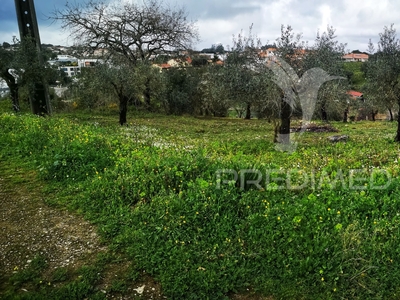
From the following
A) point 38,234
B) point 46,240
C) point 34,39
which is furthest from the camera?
point 34,39

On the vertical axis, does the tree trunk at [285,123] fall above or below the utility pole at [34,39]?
below

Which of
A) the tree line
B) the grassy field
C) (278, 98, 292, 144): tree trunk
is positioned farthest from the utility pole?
Answer: (278, 98, 292, 144): tree trunk

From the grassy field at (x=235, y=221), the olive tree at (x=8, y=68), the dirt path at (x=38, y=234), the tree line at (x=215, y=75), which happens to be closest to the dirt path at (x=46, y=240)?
the dirt path at (x=38, y=234)

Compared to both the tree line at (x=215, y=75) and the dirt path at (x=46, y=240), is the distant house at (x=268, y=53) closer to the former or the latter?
the tree line at (x=215, y=75)

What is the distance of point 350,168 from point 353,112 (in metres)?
40.7

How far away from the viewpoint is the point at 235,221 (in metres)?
5.68

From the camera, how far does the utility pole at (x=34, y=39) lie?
63.1 ft

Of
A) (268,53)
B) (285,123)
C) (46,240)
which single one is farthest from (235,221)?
(268,53)

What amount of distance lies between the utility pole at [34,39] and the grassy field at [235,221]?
1301 cm

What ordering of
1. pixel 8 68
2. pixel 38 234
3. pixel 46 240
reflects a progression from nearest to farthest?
pixel 46 240, pixel 38 234, pixel 8 68

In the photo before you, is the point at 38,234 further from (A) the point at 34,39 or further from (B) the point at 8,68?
(A) the point at 34,39

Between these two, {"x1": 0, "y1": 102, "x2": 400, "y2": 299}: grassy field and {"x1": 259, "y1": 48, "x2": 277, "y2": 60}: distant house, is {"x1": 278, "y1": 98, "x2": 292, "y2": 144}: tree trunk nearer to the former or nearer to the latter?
{"x1": 259, "y1": 48, "x2": 277, "y2": 60}: distant house

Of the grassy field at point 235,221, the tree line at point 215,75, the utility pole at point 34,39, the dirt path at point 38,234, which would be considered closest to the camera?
the grassy field at point 235,221

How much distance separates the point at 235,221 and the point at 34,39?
776 inches
